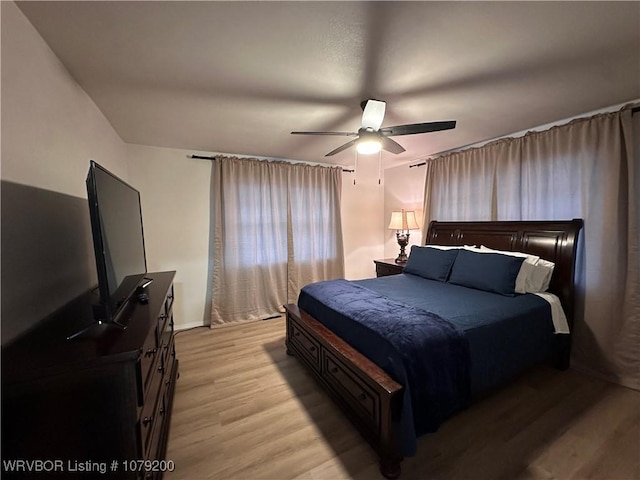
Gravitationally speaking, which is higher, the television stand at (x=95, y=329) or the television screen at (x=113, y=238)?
the television screen at (x=113, y=238)

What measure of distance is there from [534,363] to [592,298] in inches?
34.9

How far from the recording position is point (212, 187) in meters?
3.43

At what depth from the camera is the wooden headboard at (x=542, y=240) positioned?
7.49 ft

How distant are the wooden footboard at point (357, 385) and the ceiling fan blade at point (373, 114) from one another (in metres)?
1.69

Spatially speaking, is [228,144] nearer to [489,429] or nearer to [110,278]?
[110,278]

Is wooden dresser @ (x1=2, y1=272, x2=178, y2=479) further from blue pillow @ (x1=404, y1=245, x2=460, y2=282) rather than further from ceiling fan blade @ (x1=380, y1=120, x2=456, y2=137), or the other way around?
blue pillow @ (x1=404, y1=245, x2=460, y2=282)

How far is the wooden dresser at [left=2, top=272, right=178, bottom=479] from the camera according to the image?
2.79ft

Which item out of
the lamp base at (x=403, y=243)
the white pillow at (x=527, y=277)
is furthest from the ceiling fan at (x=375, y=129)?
the lamp base at (x=403, y=243)

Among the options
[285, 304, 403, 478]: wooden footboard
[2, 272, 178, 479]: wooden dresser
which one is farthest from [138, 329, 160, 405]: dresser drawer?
[285, 304, 403, 478]: wooden footboard

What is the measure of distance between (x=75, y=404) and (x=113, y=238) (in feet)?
2.41

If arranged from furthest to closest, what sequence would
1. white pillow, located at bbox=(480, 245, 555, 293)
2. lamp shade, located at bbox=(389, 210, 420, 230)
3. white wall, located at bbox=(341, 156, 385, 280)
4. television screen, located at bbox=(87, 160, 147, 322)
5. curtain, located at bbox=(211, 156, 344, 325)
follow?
1. white wall, located at bbox=(341, 156, 385, 280)
2. lamp shade, located at bbox=(389, 210, 420, 230)
3. curtain, located at bbox=(211, 156, 344, 325)
4. white pillow, located at bbox=(480, 245, 555, 293)
5. television screen, located at bbox=(87, 160, 147, 322)

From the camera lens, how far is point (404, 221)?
12.6 feet

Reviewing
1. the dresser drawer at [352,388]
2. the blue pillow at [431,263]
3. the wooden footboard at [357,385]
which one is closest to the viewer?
the wooden footboard at [357,385]

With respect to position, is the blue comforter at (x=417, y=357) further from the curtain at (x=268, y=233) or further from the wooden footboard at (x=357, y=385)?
the curtain at (x=268, y=233)
